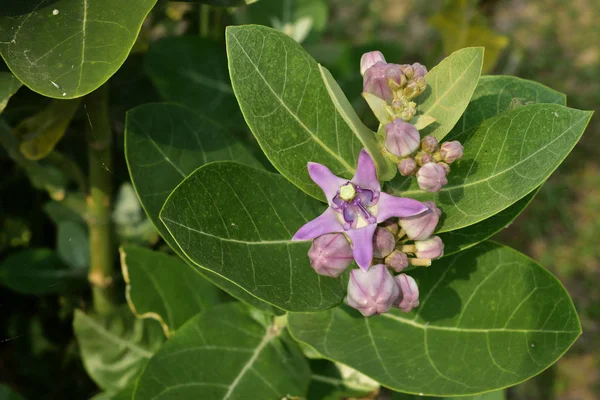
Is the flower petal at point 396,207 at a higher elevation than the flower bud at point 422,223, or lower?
higher

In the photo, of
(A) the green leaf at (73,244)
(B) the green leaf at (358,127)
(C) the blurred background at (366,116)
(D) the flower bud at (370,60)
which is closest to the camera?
(B) the green leaf at (358,127)

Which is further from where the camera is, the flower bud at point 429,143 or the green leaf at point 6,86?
the green leaf at point 6,86

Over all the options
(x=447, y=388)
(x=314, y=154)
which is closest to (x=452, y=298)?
(x=447, y=388)

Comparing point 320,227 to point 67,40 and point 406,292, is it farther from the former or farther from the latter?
point 67,40

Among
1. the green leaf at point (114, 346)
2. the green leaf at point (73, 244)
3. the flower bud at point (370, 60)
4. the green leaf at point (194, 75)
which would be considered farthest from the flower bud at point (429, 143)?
the green leaf at point (73, 244)

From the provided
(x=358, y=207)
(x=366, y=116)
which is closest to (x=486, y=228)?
(x=358, y=207)

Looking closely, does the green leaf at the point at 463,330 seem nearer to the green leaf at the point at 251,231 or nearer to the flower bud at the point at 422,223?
the green leaf at the point at 251,231

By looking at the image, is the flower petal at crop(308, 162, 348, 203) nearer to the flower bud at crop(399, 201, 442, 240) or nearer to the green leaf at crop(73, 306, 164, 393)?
the flower bud at crop(399, 201, 442, 240)

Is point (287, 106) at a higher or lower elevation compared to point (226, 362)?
higher

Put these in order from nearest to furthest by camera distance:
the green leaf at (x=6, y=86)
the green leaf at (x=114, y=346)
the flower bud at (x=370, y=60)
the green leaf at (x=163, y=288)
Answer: the flower bud at (x=370, y=60) → the green leaf at (x=6, y=86) → the green leaf at (x=163, y=288) → the green leaf at (x=114, y=346)
